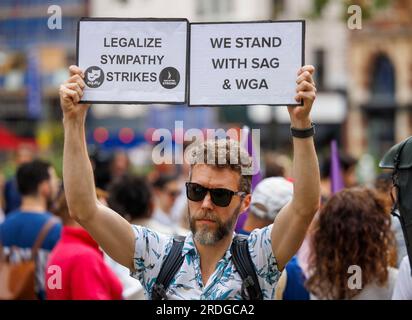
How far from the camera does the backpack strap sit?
5729 millimetres

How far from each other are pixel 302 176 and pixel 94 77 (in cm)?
86

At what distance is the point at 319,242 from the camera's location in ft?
14.4

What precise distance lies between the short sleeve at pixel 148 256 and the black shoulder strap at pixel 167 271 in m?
0.02

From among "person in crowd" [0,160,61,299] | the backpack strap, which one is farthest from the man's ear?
the backpack strap

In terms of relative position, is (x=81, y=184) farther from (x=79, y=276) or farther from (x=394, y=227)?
(x=394, y=227)

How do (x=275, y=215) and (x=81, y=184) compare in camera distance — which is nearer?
(x=81, y=184)

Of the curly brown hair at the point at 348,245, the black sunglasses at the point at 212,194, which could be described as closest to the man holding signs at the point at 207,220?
the black sunglasses at the point at 212,194

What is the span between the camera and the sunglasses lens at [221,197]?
3389 mm

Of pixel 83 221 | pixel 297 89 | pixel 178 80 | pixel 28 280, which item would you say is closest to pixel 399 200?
pixel 297 89

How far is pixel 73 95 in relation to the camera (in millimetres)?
3277

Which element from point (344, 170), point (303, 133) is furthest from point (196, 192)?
point (344, 170)

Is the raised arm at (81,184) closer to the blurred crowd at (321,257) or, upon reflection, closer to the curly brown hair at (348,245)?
the blurred crowd at (321,257)
